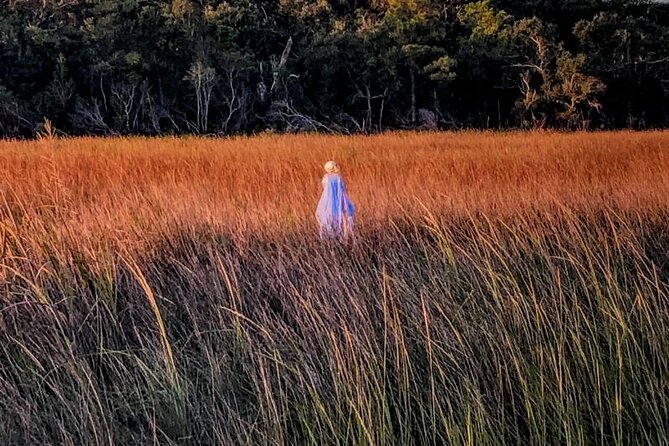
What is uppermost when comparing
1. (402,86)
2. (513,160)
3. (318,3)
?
(318,3)

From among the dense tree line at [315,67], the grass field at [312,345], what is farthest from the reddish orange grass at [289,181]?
the dense tree line at [315,67]

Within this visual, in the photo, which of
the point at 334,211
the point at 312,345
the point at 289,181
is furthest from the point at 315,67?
the point at 312,345

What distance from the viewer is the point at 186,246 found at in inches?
153

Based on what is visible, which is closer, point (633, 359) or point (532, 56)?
point (633, 359)

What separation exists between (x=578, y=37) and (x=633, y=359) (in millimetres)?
30360

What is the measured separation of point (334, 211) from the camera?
4.40m

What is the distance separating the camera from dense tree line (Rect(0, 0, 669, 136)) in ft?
70.4

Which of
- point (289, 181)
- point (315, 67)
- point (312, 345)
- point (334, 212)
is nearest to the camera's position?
point (312, 345)

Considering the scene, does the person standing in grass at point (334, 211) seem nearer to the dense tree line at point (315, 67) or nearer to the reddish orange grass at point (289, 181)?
the reddish orange grass at point (289, 181)

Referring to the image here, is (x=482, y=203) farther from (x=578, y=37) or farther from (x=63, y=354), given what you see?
(x=578, y=37)

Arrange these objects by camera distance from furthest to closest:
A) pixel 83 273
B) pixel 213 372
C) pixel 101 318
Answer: pixel 83 273
pixel 101 318
pixel 213 372

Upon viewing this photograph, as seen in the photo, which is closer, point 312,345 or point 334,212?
point 312,345

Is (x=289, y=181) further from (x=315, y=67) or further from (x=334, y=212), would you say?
(x=315, y=67)

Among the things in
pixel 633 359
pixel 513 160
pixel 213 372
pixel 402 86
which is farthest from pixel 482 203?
pixel 402 86
